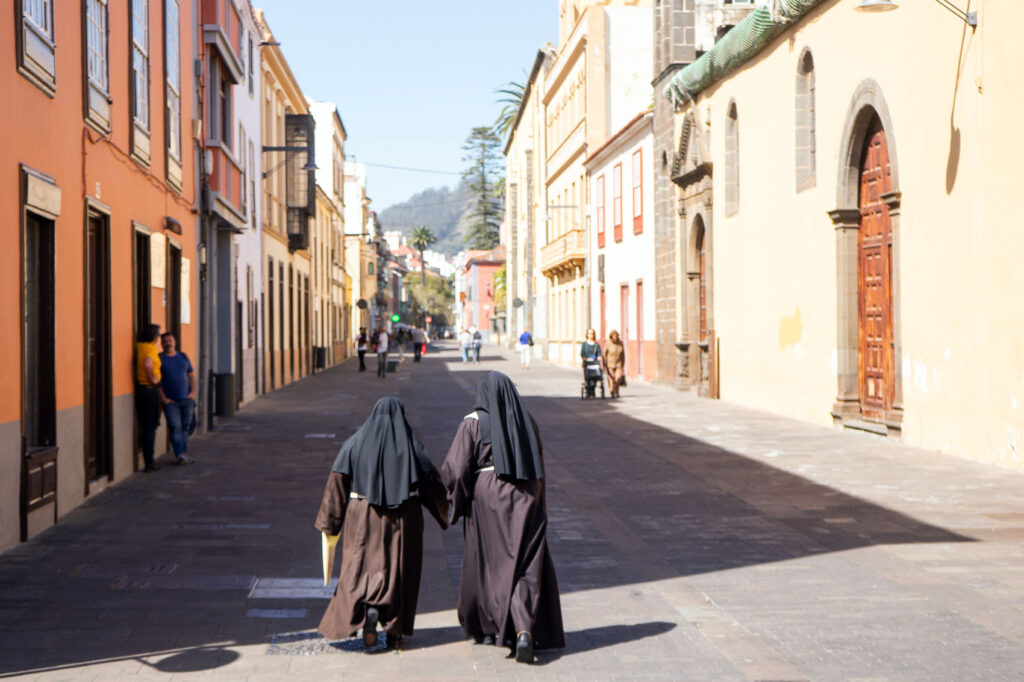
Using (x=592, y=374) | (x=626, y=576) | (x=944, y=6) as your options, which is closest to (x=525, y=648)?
(x=626, y=576)

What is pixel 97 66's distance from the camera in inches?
488

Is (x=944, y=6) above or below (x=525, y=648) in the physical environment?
above

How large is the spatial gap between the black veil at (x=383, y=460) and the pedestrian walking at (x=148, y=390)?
326 inches

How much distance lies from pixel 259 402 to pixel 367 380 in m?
11.5

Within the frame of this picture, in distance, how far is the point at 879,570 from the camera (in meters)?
8.36

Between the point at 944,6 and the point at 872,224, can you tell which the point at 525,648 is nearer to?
the point at 944,6

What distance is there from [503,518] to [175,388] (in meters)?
8.91

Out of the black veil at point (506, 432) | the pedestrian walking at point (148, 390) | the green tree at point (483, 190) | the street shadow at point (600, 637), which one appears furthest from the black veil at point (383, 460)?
the green tree at point (483, 190)

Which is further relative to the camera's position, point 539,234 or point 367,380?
point 539,234

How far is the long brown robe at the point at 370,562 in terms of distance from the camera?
6359 millimetres

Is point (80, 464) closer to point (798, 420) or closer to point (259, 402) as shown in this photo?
point (798, 420)

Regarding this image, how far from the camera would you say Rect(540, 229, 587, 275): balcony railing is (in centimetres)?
4575

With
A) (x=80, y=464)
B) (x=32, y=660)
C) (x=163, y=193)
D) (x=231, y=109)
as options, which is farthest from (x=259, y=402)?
→ (x=32, y=660)

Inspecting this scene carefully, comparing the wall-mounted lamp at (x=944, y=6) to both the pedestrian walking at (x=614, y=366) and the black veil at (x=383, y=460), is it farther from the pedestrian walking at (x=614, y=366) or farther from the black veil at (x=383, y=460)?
the pedestrian walking at (x=614, y=366)
